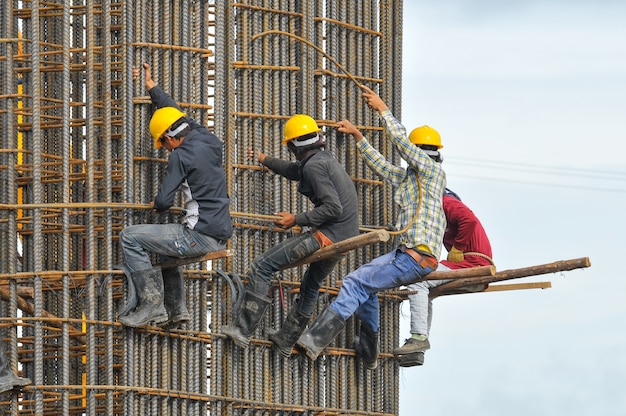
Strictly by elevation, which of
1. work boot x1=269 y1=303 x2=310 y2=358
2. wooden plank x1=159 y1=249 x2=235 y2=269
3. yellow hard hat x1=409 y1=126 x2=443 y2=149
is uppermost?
yellow hard hat x1=409 y1=126 x2=443 y2=149

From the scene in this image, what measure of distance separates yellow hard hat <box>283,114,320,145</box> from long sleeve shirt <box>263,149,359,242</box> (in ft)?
0.97

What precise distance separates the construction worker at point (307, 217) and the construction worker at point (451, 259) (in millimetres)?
1621

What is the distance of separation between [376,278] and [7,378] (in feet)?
16.5

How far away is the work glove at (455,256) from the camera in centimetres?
2758

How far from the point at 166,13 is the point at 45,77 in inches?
101

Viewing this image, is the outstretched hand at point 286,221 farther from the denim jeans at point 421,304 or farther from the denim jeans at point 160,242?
the denim jeans at point 421,304

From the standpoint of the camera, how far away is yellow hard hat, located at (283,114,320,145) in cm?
2580

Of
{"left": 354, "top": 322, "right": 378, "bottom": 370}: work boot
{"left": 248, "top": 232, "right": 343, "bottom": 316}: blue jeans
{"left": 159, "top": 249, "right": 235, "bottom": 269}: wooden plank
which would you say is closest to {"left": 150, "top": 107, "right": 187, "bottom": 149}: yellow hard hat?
{"left": 159, "top": 249, "right": 235, "bottom": 269}: wooden plank

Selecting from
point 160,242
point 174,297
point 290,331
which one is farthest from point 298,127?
point 290,331

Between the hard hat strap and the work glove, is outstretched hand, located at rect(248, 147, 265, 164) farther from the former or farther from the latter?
the work glove

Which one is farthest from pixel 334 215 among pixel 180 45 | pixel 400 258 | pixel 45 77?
pixel 45 77

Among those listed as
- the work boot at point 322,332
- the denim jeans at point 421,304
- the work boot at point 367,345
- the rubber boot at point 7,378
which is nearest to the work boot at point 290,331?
the work boot at point 322,332

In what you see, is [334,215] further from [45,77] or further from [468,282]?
[45,77]

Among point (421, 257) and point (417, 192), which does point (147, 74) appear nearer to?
point (417, 192)
